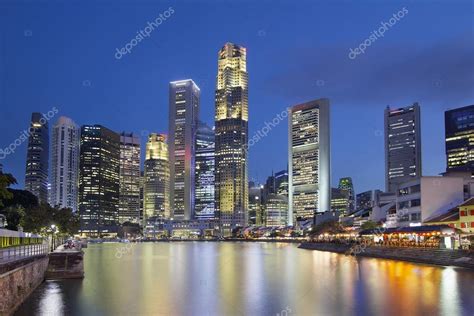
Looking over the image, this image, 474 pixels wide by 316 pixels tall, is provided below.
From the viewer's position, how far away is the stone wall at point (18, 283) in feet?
80.6

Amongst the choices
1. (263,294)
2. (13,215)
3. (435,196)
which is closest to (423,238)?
(435,196)

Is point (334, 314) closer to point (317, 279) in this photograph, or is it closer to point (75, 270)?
point (317, 279)

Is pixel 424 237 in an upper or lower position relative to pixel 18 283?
lower

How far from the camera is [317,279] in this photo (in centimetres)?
4891

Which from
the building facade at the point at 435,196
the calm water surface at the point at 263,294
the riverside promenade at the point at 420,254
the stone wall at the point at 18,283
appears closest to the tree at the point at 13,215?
the calm water surface at the point at 263,294

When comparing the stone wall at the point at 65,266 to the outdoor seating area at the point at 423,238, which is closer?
the stone wall at the point at 65,266

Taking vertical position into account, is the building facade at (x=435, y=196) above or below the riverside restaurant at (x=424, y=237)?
above

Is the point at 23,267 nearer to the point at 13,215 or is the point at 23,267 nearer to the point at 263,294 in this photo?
the point at 263,294

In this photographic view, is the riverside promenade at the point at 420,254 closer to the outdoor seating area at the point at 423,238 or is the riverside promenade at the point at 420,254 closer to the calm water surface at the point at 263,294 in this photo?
the outdoor seating area at the point at 423,238

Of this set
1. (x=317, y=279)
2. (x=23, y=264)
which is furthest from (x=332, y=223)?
(x=23, y=264)

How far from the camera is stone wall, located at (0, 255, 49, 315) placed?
2456cm

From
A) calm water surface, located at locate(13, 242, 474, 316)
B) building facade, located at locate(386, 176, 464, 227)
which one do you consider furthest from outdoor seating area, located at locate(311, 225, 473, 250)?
calm water surface, located at locate(13, 242, 474, 316)

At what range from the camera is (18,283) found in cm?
2905

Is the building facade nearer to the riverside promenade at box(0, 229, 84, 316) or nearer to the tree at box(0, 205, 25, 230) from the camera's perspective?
the riverside promenade at box(0, 229, 84, 316)
